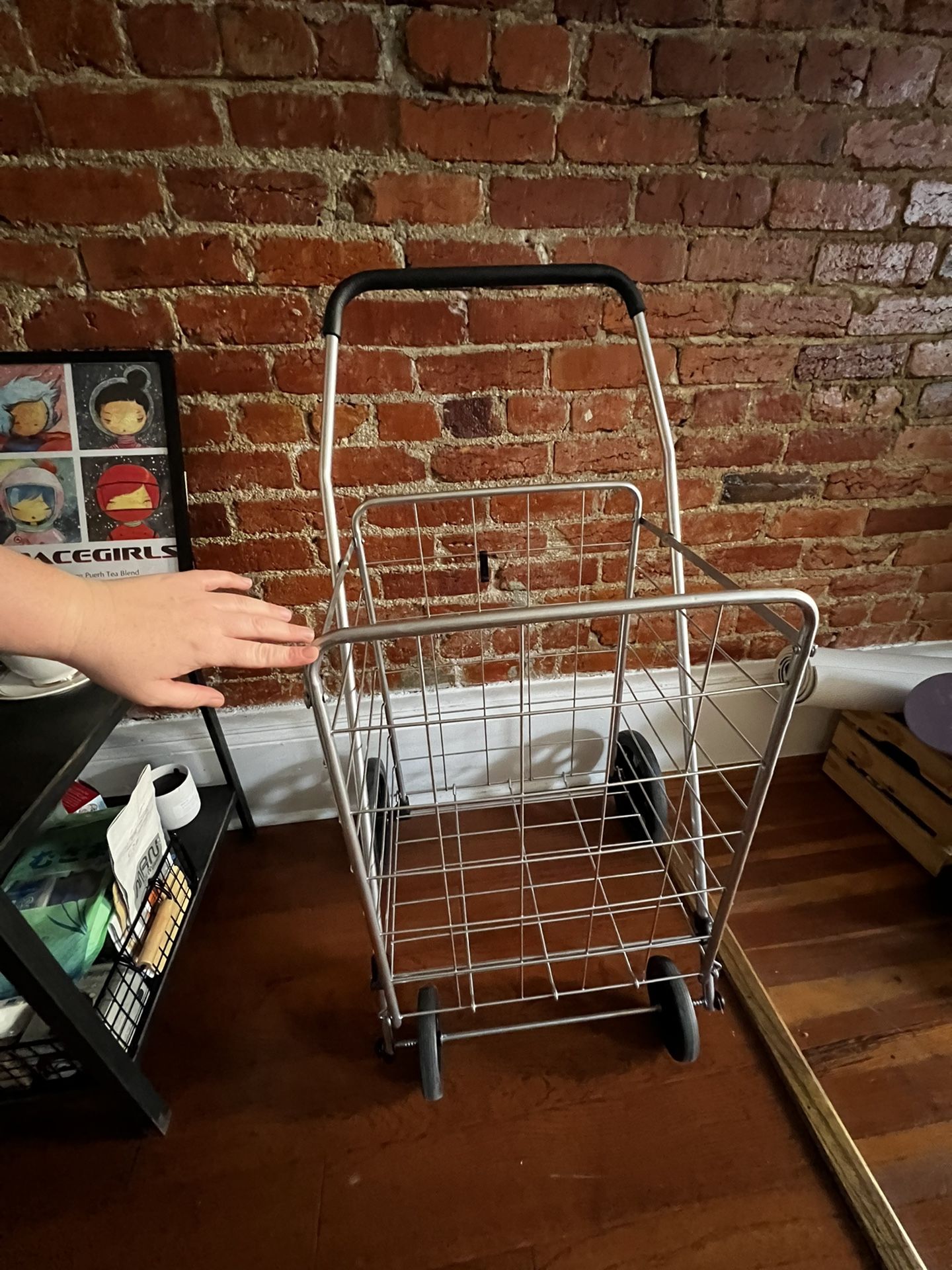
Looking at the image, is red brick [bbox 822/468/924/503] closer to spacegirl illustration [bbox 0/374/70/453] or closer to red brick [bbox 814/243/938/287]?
red brick [bbox 814/243/938/287]

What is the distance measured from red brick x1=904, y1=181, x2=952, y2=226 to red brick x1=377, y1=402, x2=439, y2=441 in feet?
2.65

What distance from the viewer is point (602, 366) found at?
100 centimetres

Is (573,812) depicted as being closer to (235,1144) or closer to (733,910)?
(733,910)

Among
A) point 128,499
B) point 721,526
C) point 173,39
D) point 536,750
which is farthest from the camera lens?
point 536,750

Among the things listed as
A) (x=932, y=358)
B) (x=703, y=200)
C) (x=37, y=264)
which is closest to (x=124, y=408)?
(x=37, y=264)

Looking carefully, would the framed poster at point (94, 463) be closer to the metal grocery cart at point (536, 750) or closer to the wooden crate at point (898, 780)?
the metal grocery cart at point (536, 750)

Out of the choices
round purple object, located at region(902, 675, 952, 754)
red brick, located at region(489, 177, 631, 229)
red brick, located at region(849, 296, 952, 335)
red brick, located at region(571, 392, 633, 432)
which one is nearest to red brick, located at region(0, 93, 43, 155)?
red brick, located at region(489, 177, 631, 229)

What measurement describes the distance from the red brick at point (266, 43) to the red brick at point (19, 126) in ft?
0.82

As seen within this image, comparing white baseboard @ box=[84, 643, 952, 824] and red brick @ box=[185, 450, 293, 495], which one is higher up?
red brick @ box=[185, 450, 293, 495]

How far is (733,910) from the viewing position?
108 centimetres

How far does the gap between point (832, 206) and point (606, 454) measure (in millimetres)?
482

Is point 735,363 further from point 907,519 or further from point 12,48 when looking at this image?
point 12,48

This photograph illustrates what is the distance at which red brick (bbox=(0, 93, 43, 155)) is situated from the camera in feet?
2.48

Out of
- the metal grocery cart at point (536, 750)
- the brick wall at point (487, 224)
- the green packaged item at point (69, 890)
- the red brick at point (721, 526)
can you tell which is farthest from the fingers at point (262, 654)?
the red brick at point (721, 526)
